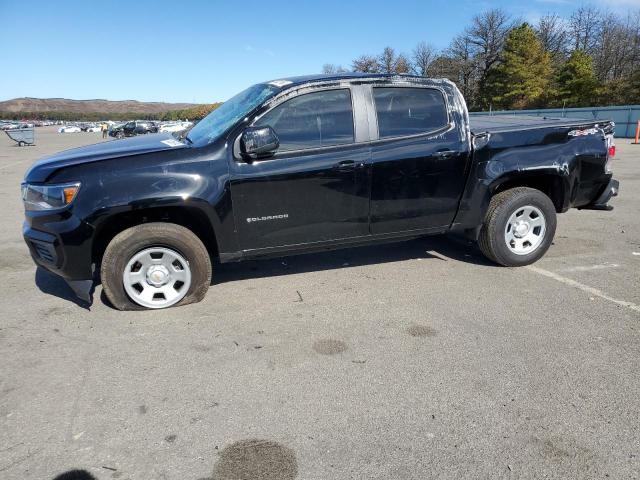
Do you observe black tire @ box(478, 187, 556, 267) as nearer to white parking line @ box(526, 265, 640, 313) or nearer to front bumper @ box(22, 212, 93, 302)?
white parking line @ box(526, 265, 640, 313)

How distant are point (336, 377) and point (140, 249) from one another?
1.96 metres

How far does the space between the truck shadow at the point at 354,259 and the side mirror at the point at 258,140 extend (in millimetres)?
1543

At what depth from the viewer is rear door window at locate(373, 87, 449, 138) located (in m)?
4.27

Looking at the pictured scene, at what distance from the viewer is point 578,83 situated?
47.5 m

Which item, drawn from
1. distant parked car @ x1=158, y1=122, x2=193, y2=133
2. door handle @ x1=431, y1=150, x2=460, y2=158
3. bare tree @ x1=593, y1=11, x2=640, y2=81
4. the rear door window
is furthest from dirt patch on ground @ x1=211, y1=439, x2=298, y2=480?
bare tree @ x1=593, y1=11, x2=640, y2=81

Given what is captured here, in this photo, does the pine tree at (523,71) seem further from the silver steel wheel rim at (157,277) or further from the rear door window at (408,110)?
the silver steel wheel rim at (157,277)

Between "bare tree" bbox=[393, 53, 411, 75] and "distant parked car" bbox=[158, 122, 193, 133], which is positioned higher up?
"bare tree" bbox=[393, 53, 411, 75]

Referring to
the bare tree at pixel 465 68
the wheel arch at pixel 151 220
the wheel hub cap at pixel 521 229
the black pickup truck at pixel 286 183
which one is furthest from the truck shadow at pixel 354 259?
the bare tree at pixel 465 68

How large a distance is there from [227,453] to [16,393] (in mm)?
1504

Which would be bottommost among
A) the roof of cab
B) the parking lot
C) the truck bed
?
the parking lot

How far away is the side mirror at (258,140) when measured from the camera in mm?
3762

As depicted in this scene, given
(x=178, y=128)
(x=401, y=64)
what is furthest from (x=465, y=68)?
(x=178, y=128)

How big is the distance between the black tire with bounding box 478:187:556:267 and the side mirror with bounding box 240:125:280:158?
7.66 feet

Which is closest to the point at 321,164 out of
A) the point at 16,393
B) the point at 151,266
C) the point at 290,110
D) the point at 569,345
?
the point at 290,110
